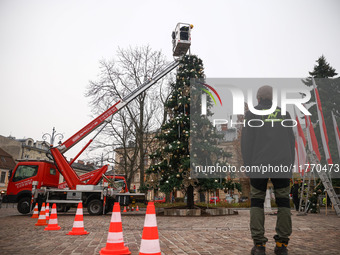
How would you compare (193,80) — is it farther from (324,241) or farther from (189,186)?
(324,241)

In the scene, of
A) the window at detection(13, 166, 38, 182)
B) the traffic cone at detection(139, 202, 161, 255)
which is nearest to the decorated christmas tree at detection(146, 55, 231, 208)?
the window at detection(13, 166, 38, 182)

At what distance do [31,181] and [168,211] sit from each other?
7.18 metres

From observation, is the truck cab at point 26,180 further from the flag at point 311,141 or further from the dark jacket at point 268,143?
the flag at point 311,141

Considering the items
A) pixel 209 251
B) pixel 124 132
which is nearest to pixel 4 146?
pixel 124 132

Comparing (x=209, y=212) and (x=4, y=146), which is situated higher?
(x=4, y=146)

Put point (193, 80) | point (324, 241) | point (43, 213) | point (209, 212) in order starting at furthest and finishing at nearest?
point (193, 80) < point (209, 212) < point (43, 213) < point (324, 241)

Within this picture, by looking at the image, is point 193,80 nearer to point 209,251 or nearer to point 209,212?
point 209,212

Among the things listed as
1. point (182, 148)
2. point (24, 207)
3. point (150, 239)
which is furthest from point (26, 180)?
point (150, 239)

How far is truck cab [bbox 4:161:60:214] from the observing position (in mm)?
13750

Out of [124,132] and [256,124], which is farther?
[124,132]

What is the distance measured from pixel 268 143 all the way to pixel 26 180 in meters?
13.7

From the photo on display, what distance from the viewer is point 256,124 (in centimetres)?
406

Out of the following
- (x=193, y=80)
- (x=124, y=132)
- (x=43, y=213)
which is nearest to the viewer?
(x=43, y=213)

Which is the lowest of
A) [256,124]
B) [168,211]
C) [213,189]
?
[168,211]
